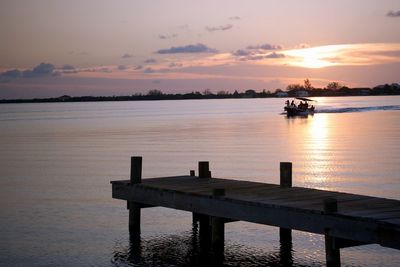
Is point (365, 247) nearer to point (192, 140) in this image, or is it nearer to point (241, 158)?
point (241, 158)

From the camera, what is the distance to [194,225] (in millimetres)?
21453

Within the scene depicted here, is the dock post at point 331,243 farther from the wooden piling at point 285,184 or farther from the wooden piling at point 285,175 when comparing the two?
the wooden piling at point 285,175

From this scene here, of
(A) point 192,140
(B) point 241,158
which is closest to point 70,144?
(A) point 192,140

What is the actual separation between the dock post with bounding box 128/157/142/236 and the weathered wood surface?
0.82 ft

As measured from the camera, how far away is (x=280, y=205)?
15.2 m

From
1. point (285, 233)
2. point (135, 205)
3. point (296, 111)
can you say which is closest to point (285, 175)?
point (285, 233)

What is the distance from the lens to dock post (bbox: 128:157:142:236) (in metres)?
20.1

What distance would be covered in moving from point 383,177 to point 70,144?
112 ft

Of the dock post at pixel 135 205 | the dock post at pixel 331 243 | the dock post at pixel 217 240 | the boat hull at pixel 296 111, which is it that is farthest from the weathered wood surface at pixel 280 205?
the boat hull at pixel 296 111

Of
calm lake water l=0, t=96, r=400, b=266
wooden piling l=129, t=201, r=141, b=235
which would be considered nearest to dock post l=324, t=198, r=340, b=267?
calm lake water l=0, t=96, r=400, b=266

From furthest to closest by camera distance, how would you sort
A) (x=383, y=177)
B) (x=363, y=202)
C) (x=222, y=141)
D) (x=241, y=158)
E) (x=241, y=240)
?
(x=222, y=141) < (x=241, y=158) < (x=383, y=177) < (x=241, y=240) < (x=363, y=202)

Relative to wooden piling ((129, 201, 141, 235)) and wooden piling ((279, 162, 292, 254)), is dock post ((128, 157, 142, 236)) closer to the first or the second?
wooden piling ((129, 201, 141, 235))

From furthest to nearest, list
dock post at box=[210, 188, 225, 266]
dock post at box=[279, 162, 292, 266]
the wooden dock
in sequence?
dock post at box=[279, 162, 292, 266] < dock post at box=[210, 188, 225, 266] < the wooden dock

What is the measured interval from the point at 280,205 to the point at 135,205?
21.3 feet
